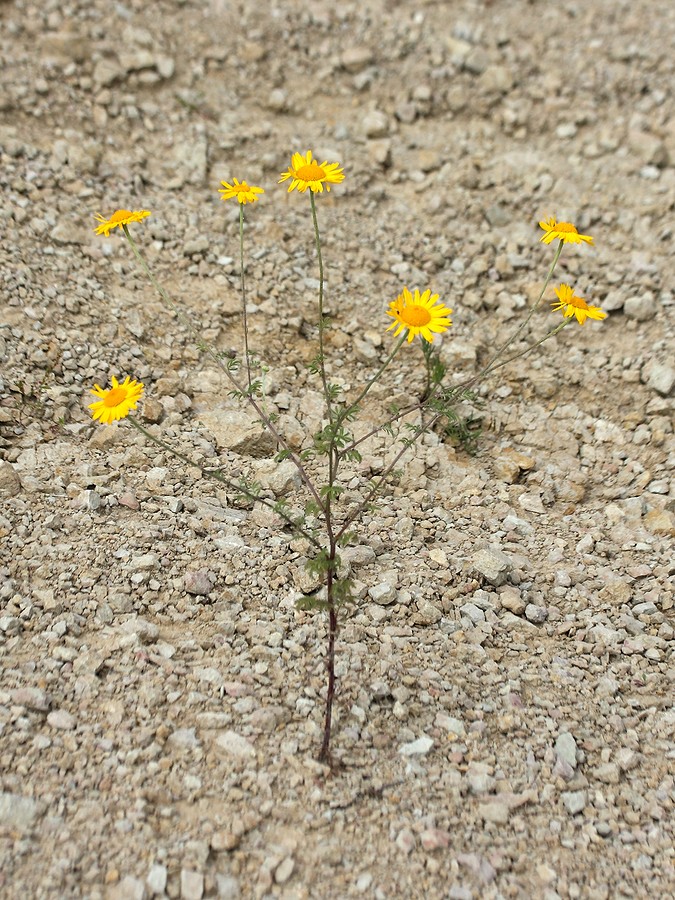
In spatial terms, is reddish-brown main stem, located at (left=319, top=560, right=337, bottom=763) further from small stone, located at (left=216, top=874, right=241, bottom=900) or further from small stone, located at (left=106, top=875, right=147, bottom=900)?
small stone, located at (left=106, top=875, right=147, bottom=900)

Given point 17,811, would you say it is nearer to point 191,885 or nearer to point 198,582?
point 191,885

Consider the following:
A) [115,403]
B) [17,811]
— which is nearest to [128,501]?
[115,403]

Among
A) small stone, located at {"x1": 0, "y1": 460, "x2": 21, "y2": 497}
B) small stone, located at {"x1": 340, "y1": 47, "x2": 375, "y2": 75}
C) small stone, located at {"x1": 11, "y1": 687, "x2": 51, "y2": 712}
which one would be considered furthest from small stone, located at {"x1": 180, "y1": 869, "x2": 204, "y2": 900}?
small stone, located at {"x1": 340, "y1": 47, "x2": 375, "y2": 75}

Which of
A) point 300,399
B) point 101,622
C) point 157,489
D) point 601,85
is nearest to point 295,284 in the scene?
point 300,399

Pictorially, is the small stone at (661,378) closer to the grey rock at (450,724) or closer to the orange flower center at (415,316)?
the orange flower center at (415,316)

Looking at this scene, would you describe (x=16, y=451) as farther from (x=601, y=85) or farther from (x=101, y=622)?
(x=601, y=85)

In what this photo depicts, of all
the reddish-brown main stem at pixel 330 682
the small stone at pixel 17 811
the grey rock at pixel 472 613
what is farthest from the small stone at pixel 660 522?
the small stone at pixel 17 811
